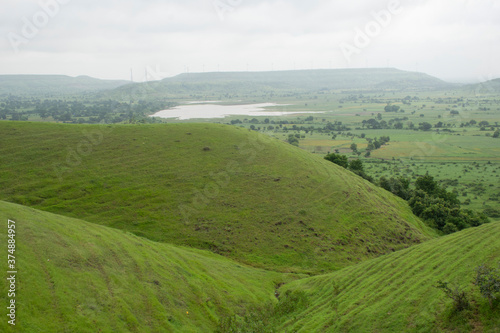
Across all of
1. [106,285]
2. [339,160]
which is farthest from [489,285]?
[339,160]

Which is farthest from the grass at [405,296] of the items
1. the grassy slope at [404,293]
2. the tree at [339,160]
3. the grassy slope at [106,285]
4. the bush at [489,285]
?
the tree at [339,160]

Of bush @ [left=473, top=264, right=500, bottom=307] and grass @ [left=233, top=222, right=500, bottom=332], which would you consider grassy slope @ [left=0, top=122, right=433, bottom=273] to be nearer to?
grass @ [left=233, top=222, right=500, bottom=332]

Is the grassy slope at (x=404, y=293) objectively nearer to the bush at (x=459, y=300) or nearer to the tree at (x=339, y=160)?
the bush at (x=459, y=300)

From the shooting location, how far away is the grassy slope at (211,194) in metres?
46.0

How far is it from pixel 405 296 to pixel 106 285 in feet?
62.9

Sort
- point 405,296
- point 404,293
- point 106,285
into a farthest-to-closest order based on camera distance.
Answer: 1. point 106,285
2. point 404,293
3. point 405,296

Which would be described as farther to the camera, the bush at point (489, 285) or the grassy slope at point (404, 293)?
the grassy slope at point (404, 293)

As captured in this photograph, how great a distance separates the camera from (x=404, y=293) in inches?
887

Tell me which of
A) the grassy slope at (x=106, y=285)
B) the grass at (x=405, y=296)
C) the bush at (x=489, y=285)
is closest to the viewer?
the bush at (x=489, y=285)

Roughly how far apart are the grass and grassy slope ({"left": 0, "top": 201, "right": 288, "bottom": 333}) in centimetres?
555

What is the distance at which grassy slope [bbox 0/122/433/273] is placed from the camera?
4600 cm

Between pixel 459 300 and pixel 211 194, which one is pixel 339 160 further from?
pixel 459 300

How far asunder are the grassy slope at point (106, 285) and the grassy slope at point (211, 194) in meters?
12.4

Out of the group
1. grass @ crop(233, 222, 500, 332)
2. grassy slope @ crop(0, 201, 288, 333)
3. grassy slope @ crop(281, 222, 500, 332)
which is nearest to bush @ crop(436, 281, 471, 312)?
grass @ crop(233, 222, 500, 332)
